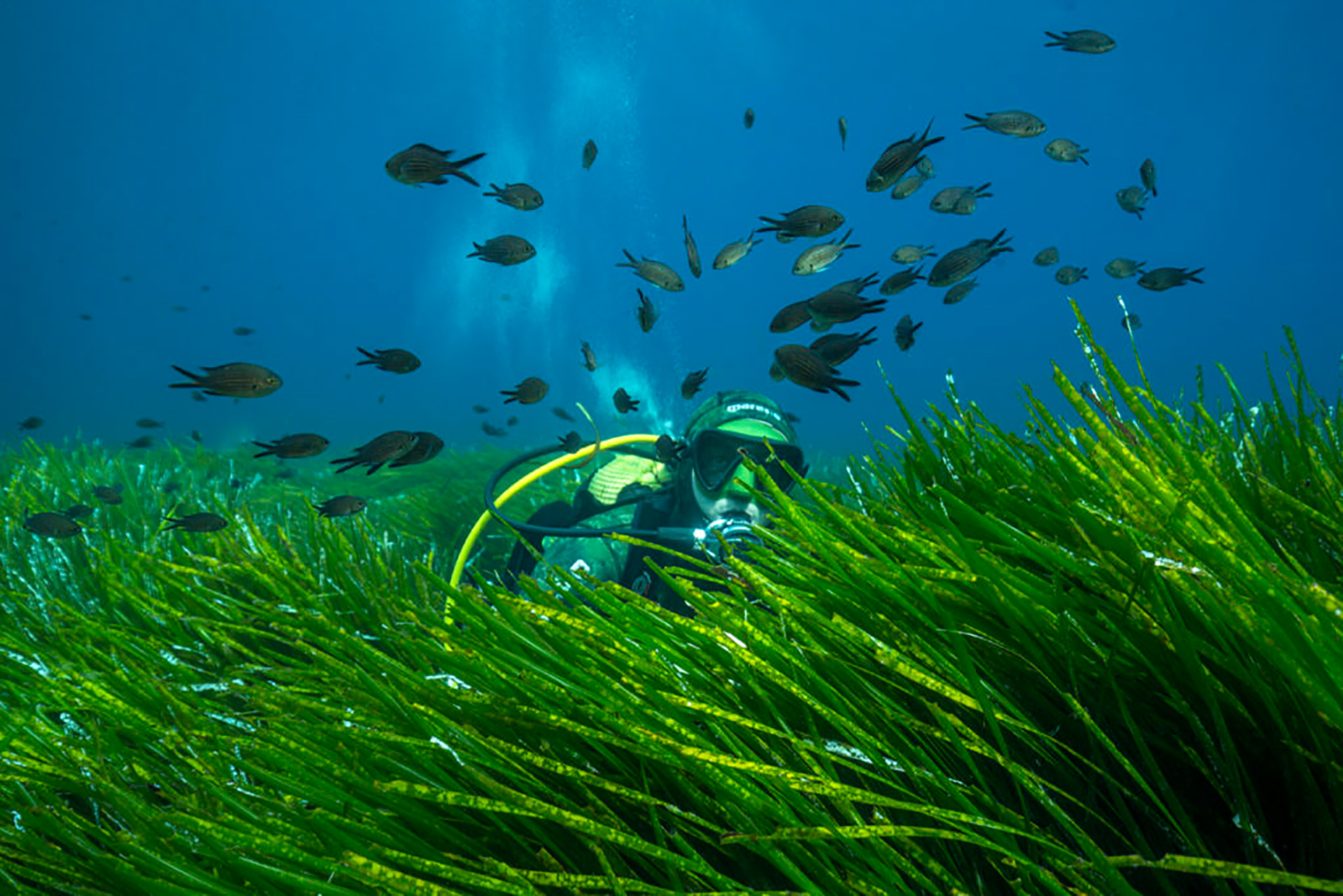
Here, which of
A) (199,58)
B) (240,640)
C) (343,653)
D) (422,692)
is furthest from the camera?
(199,58)

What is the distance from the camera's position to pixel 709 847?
82 centimetres

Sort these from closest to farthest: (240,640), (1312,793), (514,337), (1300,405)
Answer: (1312,793), (1300,405), (240,640), (514,337)

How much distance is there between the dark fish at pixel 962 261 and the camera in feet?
14.8

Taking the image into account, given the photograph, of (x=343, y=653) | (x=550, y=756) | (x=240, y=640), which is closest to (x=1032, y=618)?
(x=550, y=756)

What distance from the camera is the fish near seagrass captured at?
4.47 m

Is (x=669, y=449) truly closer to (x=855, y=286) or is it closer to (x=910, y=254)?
(x=855, y=286)

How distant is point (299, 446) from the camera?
374cm

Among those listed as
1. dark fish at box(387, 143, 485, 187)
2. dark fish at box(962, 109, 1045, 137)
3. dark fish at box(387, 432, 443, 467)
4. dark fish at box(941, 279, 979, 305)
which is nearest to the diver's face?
dark fish at box(387, 432, 443, 467)

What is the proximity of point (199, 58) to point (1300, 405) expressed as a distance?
159059 mm

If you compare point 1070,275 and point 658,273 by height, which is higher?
point 1070,275

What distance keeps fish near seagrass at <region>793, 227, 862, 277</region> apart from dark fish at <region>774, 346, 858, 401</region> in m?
1.30

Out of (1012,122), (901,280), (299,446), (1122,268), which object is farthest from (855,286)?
(1122,268)

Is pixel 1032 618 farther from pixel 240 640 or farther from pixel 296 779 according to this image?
pixel 240 640

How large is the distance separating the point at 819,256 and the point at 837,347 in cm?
118
